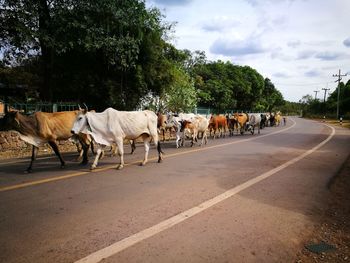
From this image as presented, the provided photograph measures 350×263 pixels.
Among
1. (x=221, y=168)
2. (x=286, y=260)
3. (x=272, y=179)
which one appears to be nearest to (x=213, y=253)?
(x=286, y=260)

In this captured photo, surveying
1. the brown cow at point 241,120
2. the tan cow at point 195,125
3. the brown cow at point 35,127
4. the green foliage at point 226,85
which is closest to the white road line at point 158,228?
the brown cow at point 35,127

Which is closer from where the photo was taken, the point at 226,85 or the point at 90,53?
the point at 90,53

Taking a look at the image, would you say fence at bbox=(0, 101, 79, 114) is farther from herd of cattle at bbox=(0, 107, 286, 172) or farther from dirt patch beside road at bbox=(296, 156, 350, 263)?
dirt patch beside road at bbox=(296, 156, 350, 263)

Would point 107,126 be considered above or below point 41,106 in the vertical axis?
below

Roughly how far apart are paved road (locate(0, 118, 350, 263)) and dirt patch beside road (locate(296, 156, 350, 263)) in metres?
0.15

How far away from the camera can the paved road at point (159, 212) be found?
171 inches

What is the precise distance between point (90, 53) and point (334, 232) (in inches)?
642

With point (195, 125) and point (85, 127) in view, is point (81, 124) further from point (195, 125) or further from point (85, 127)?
point (195, 125)

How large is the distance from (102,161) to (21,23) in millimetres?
9390

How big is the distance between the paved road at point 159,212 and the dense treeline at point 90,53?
8653 millimetres

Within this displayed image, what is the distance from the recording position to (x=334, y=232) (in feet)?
17.2

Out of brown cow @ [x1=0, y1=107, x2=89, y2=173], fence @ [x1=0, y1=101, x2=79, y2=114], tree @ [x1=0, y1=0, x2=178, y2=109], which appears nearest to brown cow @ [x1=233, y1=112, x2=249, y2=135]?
tree @ [x1=0, y1=0, x2=178, y2=109]

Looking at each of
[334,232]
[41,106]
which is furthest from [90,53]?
[334,232]

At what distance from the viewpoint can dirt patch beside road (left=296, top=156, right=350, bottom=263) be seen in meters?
4.36
